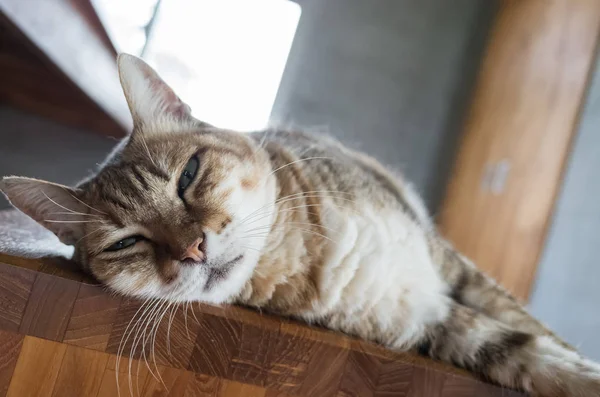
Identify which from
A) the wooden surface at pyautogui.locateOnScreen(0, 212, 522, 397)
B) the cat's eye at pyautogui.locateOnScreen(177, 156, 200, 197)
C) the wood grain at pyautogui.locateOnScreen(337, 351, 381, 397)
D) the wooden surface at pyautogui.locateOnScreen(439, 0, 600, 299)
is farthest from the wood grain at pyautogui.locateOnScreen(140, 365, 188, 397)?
the wooden surface at pyautogui.locateOnScreen(439, 0, 600, 299)

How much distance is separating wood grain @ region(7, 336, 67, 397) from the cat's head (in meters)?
0.18

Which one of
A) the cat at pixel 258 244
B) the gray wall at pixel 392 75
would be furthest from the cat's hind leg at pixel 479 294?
the gray wall at pixel 392 75

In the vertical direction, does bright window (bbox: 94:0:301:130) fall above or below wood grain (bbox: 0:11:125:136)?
above

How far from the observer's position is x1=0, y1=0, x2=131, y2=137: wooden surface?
1601 mm

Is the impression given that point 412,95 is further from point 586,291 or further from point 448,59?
point 586,291

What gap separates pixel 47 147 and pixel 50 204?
1.51m

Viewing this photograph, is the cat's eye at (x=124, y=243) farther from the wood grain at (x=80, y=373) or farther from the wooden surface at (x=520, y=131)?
the wooden surface at (x=520, y=131)

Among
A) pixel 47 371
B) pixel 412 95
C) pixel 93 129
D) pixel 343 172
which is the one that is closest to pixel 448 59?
pixel 412 95

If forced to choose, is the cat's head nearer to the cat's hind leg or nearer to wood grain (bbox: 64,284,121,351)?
wood grain (bbox: 64,284,121,351)

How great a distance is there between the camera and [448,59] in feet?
9.36

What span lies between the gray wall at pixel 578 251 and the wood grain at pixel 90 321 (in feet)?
6.17

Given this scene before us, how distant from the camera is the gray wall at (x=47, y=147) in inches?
91.0

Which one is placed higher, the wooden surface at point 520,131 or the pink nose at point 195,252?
the wooden surface at point 520,131

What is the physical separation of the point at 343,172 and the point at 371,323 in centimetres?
45
